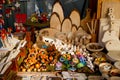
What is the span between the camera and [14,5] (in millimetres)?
2865

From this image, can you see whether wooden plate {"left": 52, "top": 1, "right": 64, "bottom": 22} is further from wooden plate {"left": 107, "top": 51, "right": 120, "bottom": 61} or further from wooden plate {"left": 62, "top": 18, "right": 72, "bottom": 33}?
wooden plate {"left": 107, "top": 51, "right": 120, "bottom": 61}

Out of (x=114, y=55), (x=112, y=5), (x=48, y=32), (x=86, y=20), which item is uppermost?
(x=112, y=5)

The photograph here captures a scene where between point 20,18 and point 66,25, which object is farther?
point 20,18

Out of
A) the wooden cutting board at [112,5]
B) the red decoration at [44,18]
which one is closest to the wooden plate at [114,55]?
the wooden cutting board at [112,5]

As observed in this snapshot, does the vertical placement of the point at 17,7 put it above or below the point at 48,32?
above

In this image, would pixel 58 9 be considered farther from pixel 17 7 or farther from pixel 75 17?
pixel 17 7

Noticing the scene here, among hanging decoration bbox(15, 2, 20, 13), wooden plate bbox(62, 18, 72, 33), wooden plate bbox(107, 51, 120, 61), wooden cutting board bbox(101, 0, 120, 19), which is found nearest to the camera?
wooden plate bbox(107, 51, 120, 61)

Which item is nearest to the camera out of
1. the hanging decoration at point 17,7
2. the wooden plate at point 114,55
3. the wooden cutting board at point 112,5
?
the wooden plate at point 114,55

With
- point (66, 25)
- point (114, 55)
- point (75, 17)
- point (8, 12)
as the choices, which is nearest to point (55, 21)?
point (66, 25)

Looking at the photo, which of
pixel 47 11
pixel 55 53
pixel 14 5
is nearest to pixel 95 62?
pixel 55 53

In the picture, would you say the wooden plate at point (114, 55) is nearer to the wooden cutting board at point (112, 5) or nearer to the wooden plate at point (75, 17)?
the wooden cutting board at point (112, 5)

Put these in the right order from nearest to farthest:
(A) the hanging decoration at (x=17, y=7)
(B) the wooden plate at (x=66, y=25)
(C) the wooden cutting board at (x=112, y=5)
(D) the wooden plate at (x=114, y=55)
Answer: (D) the wooden plate at (x=114, y=55) → (C) the wooden cutting board at (x=112, y=5) → (B) the wooden plate at (x=66, y=25) → (A) the hanging decoration at (x=17, y=7)

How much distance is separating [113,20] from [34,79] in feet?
3.72

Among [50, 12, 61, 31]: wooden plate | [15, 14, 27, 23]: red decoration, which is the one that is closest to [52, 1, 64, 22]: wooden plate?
[50, 12, 61, 31]: wooden plate
